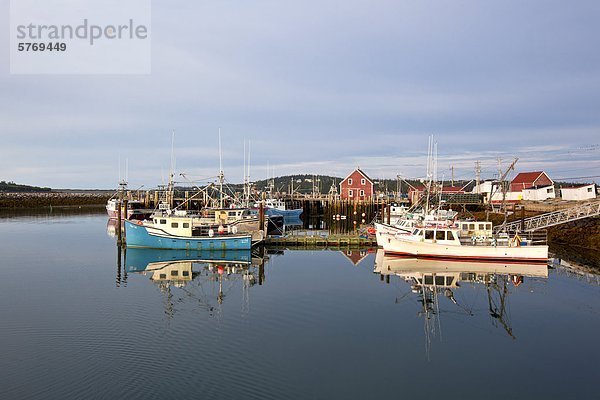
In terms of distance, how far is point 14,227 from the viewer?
2234 inches

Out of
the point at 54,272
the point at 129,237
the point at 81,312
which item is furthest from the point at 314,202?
the point at 81,312

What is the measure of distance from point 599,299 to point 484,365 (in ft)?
38.9

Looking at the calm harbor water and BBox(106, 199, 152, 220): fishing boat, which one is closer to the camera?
the calm harbor water

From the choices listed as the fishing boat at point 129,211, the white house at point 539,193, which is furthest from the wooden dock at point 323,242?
the white house at point 539,193

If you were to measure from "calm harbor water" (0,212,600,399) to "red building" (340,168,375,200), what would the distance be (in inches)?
2049

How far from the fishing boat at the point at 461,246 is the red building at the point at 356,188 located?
160 ft

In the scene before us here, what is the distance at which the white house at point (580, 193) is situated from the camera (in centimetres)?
5609

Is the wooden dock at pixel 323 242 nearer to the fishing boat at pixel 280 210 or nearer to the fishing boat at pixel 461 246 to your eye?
the fishing boat at pixel 461 246

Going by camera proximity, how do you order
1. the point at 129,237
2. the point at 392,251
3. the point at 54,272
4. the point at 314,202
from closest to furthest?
the point at 54,272 < the point at 392,251 < the point at 129,237 < the point at 314,202

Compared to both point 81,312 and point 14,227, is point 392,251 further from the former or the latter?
point 14,227

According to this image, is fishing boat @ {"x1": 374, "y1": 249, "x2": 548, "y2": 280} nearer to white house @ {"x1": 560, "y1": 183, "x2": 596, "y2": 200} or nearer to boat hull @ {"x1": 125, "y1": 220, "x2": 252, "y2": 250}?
boat hull @ {"x1": 125, "y1": 220, "x2": 252, "y2": 250}

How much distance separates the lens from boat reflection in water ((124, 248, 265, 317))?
22.6m

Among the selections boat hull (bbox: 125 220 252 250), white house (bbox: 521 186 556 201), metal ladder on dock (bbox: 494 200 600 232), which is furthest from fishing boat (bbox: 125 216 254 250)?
white house (bbox: 521 186 556 201)

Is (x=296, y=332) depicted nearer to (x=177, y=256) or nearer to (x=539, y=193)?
(x=177, y=256)
